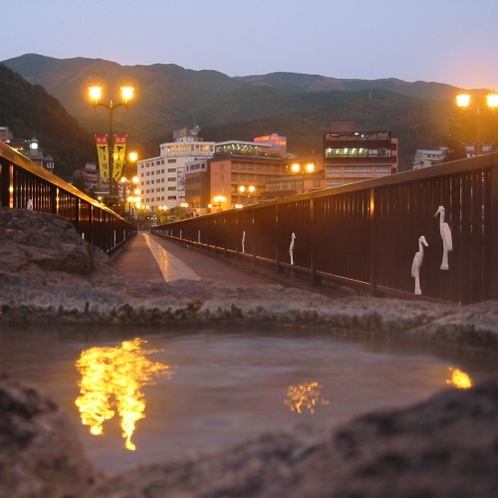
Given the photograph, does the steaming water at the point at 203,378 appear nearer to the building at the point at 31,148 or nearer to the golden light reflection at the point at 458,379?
the golden light reflection at the point at 458,379

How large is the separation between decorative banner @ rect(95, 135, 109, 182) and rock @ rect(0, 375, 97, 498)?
39.5 metres

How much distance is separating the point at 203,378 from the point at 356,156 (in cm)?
13895

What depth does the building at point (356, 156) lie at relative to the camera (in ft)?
455

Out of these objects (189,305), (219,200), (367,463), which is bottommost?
(189,305)

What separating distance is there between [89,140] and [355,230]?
167m

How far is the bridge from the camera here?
260 inches

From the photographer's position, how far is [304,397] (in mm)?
3635

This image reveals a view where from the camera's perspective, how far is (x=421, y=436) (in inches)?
58.1

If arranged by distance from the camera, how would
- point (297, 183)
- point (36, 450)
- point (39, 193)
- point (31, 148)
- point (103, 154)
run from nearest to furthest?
point (36, 450) → point (39, 193) → point (103, 154) → point (31, 148) → point (297, 183)

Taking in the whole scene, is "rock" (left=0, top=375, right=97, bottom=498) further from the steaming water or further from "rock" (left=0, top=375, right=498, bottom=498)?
the steaming water

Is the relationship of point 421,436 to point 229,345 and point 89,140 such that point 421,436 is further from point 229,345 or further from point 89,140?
point 89,140

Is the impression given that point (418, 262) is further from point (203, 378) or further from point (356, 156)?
point (356, 156)

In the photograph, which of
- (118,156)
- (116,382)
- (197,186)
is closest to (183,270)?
(116,382)

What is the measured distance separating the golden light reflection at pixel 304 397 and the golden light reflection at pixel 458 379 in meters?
0.74
